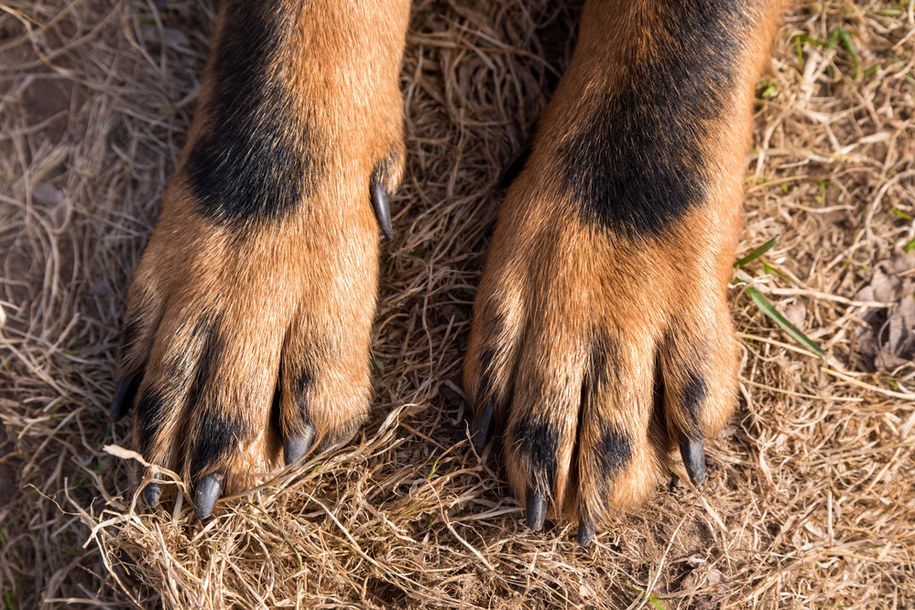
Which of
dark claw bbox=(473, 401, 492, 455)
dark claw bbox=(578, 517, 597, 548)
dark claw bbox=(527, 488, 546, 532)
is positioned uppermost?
dark claw bbox=(473, 401, 492, 455)

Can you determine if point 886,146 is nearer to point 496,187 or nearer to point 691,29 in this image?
point 691,29

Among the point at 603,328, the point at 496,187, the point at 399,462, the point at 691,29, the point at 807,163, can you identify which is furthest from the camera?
the point at 807,163

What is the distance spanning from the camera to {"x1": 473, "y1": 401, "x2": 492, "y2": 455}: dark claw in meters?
1.88

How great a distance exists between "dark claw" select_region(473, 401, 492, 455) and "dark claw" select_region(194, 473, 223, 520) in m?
0.64

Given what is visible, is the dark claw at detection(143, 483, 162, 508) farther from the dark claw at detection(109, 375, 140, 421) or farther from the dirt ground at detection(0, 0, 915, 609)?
the dark claw at detection(109, 375, 140, 421)

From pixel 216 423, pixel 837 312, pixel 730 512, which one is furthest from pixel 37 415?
pixel 837 312

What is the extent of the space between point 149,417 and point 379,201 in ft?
2.60

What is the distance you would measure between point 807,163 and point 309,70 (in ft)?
5.54

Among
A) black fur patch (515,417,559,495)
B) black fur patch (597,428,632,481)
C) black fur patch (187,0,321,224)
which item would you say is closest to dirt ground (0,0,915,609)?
black fur patch (515,417,559,495)

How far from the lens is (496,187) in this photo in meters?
2.28

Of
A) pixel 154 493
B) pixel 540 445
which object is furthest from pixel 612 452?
pixel 154 493

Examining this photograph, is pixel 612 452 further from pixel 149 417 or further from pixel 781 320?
pixel 149 417

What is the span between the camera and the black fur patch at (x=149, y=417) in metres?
1.82

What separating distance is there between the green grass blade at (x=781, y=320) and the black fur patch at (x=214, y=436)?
5.14 feet
